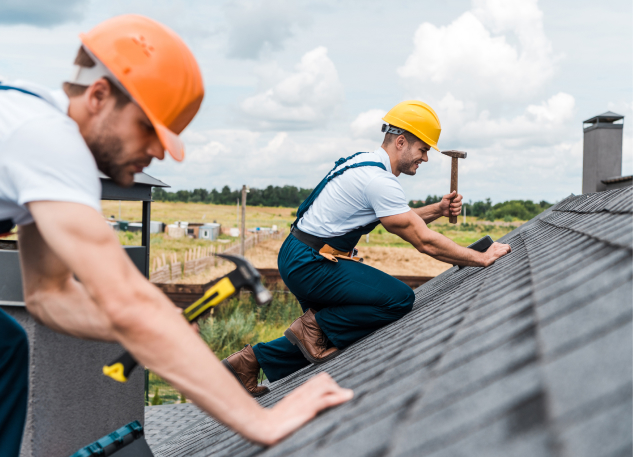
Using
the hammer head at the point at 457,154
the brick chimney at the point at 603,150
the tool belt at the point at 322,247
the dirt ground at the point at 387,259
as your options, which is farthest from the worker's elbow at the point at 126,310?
the dirt ground at the point at 387,259

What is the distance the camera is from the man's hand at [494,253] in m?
4.15

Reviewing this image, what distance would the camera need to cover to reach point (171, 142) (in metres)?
1.73

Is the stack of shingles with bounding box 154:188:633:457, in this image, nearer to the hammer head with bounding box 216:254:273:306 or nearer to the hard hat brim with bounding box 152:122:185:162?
the hammer head with bounding box 216:254:273:306

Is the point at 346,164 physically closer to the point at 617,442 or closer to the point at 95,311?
the point at 95,311

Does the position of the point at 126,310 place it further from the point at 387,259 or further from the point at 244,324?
the point at 387,259

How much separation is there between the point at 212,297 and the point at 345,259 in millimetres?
2254

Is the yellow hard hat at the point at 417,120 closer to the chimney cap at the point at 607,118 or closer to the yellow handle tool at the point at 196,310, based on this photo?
the yellow handle tool at the point at 196,310

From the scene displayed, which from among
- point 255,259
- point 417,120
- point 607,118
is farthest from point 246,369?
point 255,259

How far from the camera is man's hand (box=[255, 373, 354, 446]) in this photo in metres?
1.57

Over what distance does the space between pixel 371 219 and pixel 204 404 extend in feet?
8.77

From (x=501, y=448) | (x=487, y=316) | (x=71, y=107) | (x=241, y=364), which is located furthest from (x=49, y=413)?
(x=501, y=448)

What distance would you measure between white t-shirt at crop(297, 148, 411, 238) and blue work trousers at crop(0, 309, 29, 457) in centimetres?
221

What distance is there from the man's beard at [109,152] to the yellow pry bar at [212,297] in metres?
0.54

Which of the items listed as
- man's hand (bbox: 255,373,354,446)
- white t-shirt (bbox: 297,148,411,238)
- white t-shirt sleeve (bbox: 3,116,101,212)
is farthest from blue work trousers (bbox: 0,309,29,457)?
white t-shirt (bbox: 297,148,411,238)
